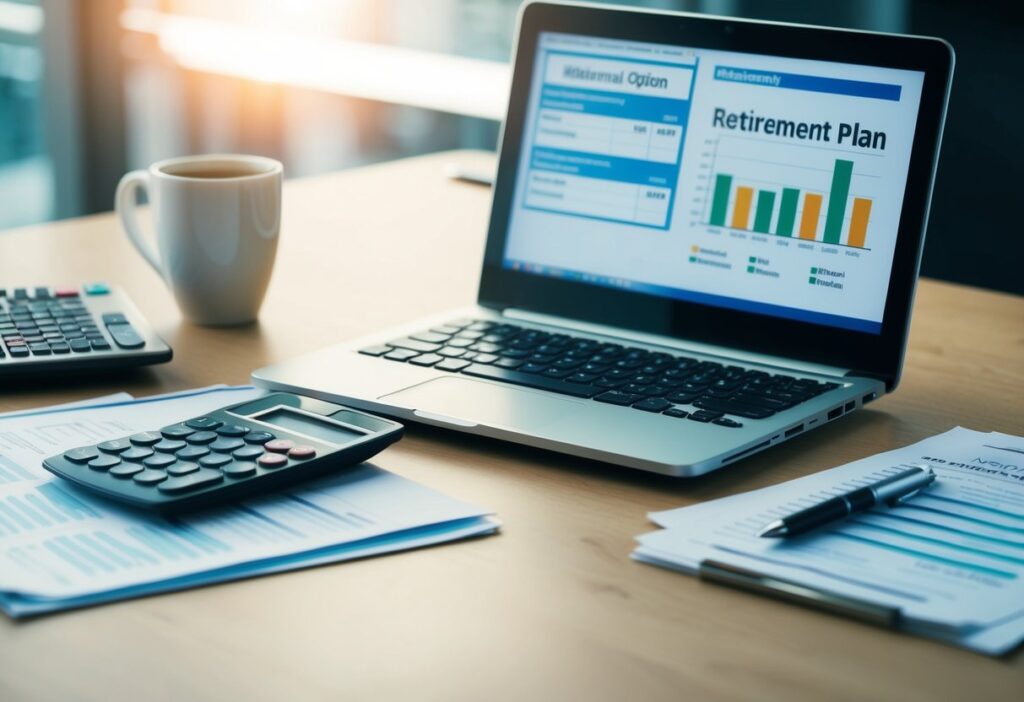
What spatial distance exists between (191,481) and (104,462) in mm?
62

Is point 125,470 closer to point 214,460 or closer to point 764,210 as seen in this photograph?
point 214,460

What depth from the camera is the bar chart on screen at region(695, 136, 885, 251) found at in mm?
918

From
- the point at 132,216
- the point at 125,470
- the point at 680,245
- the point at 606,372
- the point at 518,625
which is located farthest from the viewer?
the point at 132,216

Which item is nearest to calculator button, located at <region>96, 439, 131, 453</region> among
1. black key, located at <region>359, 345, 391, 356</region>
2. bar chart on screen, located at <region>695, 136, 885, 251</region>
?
black key, located at <region>359, 345, 391, 356</region>

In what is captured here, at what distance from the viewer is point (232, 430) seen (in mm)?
739

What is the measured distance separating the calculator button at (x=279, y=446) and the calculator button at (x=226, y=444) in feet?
0.05

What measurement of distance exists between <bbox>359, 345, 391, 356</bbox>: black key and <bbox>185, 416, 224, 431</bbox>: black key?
0.65 feet

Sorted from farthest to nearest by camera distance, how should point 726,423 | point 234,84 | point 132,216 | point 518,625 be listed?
1. point 234,84
2. point 132,216
3. point 726,423
4. point 518,625

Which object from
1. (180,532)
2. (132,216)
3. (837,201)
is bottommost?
(180,532)

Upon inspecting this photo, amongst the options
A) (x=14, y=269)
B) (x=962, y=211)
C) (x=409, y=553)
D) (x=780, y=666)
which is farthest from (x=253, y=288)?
(x=962, y=211)

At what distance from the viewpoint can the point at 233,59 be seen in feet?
10.8

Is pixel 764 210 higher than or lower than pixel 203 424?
higher

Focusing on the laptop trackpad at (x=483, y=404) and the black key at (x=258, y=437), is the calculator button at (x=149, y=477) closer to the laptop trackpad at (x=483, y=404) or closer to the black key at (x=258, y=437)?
the black key at (x=258, y=437)

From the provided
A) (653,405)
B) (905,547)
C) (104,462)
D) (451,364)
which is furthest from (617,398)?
(104,462)
